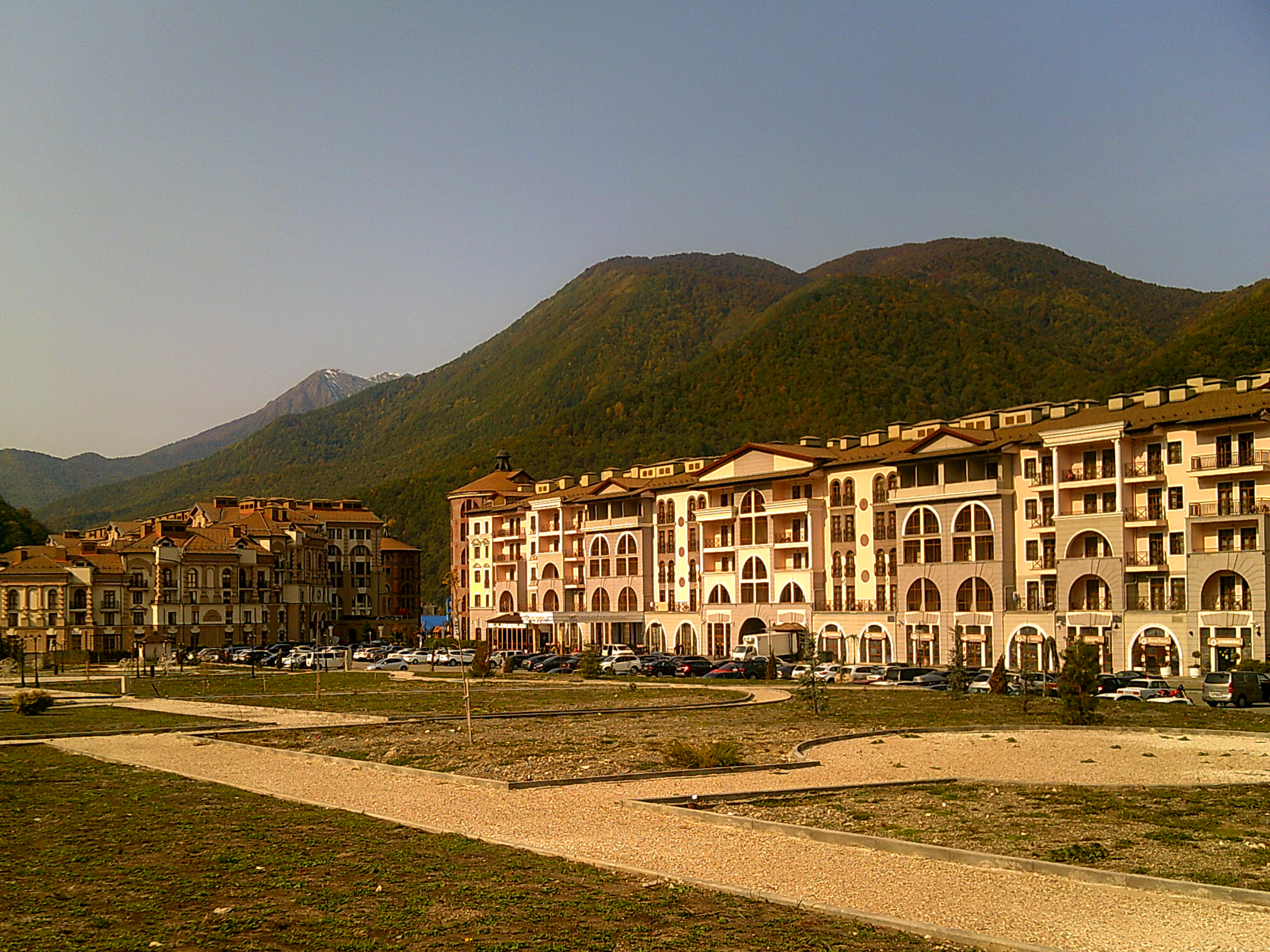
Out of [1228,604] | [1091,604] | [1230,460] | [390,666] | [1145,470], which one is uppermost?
[1230,460]

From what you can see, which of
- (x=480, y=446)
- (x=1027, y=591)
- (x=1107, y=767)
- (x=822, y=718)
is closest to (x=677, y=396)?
(x=480, y=446)

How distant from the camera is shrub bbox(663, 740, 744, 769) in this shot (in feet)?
80.6

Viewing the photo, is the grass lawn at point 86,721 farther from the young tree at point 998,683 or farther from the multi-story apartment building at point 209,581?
the multi-story apartment building at point 209,581

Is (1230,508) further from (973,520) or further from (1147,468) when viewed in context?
(973,520)

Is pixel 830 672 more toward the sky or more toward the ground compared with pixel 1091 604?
more toward the ground

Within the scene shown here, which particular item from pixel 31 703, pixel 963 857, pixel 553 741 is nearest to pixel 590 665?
pixel 31 703

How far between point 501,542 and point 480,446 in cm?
8200

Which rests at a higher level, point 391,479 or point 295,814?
point 391,479

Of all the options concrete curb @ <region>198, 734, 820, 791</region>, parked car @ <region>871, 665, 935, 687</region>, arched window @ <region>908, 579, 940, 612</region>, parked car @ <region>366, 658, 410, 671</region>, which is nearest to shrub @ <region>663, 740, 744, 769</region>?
concrete curb @ <region>198, 734, 820, 791</region>

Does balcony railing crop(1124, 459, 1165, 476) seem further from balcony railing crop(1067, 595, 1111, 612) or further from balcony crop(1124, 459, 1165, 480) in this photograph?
balcony railing crop(1067, 595, 1111, 612)

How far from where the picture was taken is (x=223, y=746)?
3055cm

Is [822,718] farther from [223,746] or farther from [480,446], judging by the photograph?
[480,446]

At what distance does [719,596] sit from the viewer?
85688 millimetres

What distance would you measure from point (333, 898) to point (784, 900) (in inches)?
184
